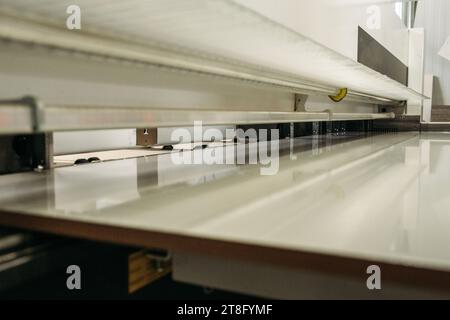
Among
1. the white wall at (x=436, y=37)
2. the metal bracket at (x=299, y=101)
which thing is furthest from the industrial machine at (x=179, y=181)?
the white wall at (x=436, y=37)

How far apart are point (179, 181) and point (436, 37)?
6.47 meters

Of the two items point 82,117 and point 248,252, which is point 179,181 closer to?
point 82,117

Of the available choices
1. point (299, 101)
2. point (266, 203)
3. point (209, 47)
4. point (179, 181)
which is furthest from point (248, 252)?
point (299, 101)

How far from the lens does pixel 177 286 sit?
2.43ft

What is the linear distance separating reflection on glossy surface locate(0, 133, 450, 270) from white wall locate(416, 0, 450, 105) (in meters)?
5.77

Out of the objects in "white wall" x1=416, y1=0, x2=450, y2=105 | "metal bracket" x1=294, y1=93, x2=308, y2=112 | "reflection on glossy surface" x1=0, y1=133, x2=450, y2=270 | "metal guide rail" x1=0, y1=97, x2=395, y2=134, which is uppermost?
"white wall" x1=416, y1=0, x2=450, y2=105

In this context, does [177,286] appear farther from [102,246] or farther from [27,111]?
[27,111]

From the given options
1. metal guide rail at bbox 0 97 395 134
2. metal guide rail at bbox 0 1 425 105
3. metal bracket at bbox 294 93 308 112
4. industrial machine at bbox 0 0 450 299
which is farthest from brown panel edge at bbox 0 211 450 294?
metal bracket at bbox 294 93 308 112

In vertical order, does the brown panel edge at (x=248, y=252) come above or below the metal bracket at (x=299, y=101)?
below

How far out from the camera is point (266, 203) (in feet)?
2.80

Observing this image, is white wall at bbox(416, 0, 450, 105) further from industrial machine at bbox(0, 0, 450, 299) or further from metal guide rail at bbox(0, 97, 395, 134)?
metal guide rail at bbox(0, 97, 395, 134)

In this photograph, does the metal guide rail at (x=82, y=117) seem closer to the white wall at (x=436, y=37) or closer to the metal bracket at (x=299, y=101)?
the metal bracket at (x=299, y=101)

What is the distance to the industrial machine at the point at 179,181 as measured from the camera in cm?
61

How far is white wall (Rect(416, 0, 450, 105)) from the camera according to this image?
252 inches
